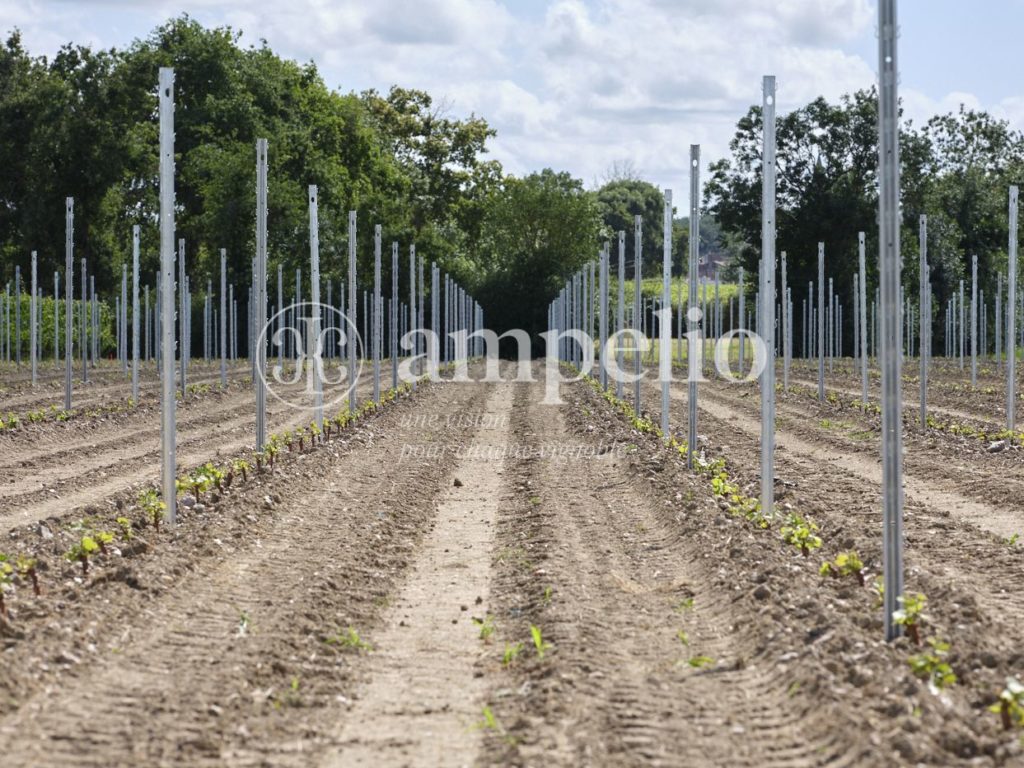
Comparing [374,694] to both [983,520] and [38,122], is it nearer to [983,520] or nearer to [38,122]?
[983,520]

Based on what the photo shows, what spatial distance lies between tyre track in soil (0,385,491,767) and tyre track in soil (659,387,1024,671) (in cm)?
299

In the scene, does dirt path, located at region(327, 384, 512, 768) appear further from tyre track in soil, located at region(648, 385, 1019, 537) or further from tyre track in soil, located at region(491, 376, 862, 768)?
tyre track in soil, located at region(648, 385, 1019, 537)

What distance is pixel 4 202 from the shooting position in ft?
158

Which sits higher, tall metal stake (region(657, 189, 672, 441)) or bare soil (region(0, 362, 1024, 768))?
tall metal stake (region(657, 189, 672, 441))

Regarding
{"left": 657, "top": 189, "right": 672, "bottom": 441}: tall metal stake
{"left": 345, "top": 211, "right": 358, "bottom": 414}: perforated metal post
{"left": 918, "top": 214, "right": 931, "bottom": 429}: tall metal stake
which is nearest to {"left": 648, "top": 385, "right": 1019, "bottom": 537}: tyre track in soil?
{"left": 918, "top": 214, "right": 931, "bottom": 429}: tall metal stake

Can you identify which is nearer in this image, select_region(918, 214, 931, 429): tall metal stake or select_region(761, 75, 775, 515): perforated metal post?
select_region(761, 75, 775, 515): perforated metal post

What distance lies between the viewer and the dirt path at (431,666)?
5258 mm

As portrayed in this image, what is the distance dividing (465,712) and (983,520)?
661 centimetres

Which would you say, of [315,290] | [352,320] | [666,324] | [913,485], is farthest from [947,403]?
[315,290]

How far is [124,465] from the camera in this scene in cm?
1466

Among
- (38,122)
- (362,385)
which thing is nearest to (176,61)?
(38,122)

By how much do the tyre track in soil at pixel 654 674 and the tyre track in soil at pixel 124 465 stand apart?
420 cm

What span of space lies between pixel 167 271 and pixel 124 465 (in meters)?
5.10

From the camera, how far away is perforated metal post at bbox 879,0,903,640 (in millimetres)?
6496
